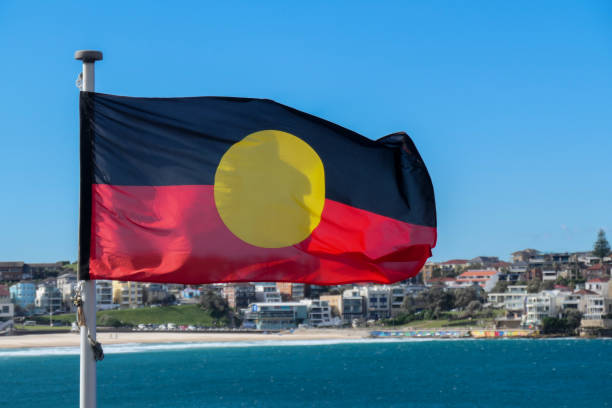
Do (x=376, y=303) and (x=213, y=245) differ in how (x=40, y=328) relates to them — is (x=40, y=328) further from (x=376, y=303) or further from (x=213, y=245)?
(x=213, y=245)

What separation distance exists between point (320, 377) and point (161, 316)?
3393 inches

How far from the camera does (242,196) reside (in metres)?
7.39

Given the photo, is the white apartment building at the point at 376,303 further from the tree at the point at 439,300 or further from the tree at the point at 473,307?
the tree at the point at 473,307

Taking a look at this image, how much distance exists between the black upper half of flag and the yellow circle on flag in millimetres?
83

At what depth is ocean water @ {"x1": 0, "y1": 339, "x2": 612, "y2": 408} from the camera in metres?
62.4

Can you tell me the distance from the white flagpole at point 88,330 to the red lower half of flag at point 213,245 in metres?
0.30

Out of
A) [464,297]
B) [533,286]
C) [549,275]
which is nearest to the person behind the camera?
[464,297]

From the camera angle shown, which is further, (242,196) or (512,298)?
(512,298)

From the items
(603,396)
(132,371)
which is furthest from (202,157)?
(132,371)

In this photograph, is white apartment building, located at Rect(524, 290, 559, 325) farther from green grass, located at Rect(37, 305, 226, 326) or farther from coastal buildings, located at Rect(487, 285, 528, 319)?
green grass, located at Rect(37, 305, 226, 326)

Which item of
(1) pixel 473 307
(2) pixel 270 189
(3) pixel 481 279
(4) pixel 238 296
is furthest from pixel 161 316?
(2) pixel 270 189

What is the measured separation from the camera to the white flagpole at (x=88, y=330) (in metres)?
6.27

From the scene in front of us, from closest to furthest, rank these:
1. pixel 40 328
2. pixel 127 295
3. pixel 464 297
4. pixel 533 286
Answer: pixel 40 328, pixel 464 297, pixel 127 295, pixel 533 286

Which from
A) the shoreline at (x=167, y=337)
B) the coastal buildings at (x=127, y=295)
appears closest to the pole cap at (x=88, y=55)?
the shoreline at (x=167, y=337)
